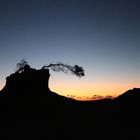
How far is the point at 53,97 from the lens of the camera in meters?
50.4

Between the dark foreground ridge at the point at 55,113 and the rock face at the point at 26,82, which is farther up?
the rock face at the point at 26,82

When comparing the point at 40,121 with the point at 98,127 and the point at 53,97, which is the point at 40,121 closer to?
the point at 53,97

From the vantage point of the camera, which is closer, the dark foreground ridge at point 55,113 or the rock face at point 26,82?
the dark foreground ridge at point 55,113

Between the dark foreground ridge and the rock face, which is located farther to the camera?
the rock face

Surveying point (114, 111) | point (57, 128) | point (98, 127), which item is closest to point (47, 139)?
point (57, 128)

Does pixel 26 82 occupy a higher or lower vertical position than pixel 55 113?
higher

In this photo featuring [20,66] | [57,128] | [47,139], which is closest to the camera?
[47,139]

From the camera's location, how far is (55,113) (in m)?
48.3

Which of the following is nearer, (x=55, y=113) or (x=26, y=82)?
(x=55, y=113)

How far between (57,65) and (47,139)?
31.0 ft

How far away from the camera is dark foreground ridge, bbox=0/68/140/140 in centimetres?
4284

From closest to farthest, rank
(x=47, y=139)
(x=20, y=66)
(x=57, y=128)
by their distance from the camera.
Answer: (x=47, y=139), (x=57, y=128), (x=20, y=66)

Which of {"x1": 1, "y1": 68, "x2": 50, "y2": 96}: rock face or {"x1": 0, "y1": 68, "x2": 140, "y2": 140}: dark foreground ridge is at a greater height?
{"x1": 1, "y1": 68, "x2": 50, "y2": 96}: rock face

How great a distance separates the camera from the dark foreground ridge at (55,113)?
42844mm
